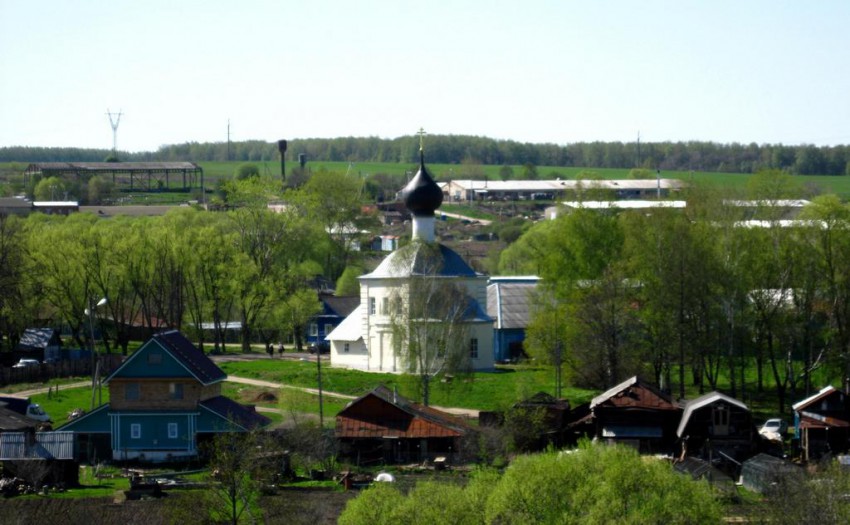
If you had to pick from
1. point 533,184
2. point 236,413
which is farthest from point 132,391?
point 533,184

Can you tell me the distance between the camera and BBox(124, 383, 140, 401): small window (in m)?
45.3

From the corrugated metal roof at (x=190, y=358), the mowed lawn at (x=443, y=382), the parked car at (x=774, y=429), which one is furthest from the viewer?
the mowed lawn at (x=443, y=382)

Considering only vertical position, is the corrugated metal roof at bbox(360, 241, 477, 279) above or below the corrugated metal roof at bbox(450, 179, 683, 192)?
above

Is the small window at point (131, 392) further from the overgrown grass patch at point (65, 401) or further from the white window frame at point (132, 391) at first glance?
the overgrown grass patch at point (65, 401)

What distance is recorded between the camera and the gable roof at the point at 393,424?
1722 inches

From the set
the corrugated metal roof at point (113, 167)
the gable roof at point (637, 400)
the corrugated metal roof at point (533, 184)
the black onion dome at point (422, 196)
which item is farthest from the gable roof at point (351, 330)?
the corrugated metal roof at point (533, 184)

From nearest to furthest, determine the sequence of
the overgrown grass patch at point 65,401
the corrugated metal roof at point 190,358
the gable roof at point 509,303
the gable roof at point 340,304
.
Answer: the corrugated metal roof at point 190,358 < the overgrown grass patch at point 65,401 < the gable roof at point 509,303 < the gable roof at point 340,304

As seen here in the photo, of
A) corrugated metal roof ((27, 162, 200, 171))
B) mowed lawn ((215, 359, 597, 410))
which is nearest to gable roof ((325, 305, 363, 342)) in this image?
mowed lawn ((215, 359, 597, 410))

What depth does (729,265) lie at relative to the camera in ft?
169

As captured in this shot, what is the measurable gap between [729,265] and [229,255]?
925 inches

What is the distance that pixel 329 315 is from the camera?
71.1 metres

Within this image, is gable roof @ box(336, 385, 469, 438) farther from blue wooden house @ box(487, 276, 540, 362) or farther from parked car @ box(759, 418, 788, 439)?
blue wooden house @ box(487, 276, 540, 362)

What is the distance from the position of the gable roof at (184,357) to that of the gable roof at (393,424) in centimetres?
401

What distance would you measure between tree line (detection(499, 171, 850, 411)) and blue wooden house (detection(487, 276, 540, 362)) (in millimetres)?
8136
